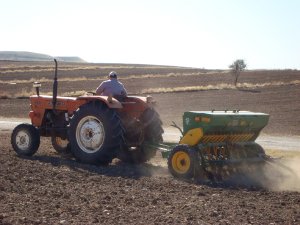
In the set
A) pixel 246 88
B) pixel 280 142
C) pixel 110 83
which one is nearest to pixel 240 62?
pixel 246 88

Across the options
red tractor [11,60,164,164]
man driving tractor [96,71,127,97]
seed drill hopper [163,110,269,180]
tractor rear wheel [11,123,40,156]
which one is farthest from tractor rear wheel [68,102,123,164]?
tractor rear wheel [11,123,40,156]

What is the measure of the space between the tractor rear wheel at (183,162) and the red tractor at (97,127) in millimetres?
1244

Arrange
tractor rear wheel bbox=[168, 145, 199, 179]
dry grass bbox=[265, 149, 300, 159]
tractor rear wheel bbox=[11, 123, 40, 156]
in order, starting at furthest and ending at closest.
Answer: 1. dry grass bbox=[265, 149, 300, 159]
2. tractor rear wheel bbox=[11, 123, 40, 156]
3. tractor rear wheel bbox=[168, 145, 199, 179]

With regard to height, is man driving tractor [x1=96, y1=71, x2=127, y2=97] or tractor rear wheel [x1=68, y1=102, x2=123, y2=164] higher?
man driving tractor [x1=96, y1=71, x2=127, y2=97]

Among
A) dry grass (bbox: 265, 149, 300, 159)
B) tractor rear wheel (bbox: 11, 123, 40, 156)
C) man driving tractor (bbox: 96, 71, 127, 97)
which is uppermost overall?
man driving tractor (bbox: 96, 71, 127, 97)

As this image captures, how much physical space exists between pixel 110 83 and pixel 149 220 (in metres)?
4.96

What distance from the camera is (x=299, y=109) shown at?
28.8 metres

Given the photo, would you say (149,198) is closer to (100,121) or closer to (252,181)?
(252,181)

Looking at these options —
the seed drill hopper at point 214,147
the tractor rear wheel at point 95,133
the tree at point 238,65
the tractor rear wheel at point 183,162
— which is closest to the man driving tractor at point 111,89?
the tractor rear wheel at point 95,133

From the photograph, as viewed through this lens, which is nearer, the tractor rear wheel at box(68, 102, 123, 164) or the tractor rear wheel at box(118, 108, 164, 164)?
the tractor rear wheel at box(68, 102, 123, 164)

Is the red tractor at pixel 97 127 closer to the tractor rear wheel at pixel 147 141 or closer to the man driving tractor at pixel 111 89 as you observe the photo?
the tractor rear wheel at pixel 147 141

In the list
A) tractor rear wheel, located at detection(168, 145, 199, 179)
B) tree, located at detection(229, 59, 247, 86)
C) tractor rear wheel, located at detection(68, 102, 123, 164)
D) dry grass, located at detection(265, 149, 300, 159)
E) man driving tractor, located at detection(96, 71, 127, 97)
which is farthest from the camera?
tree, located at detection(229, 59, 247, 86)

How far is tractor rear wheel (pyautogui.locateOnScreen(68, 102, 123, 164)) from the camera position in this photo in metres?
9.84

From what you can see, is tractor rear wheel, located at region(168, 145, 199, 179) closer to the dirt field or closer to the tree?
the dirt field
